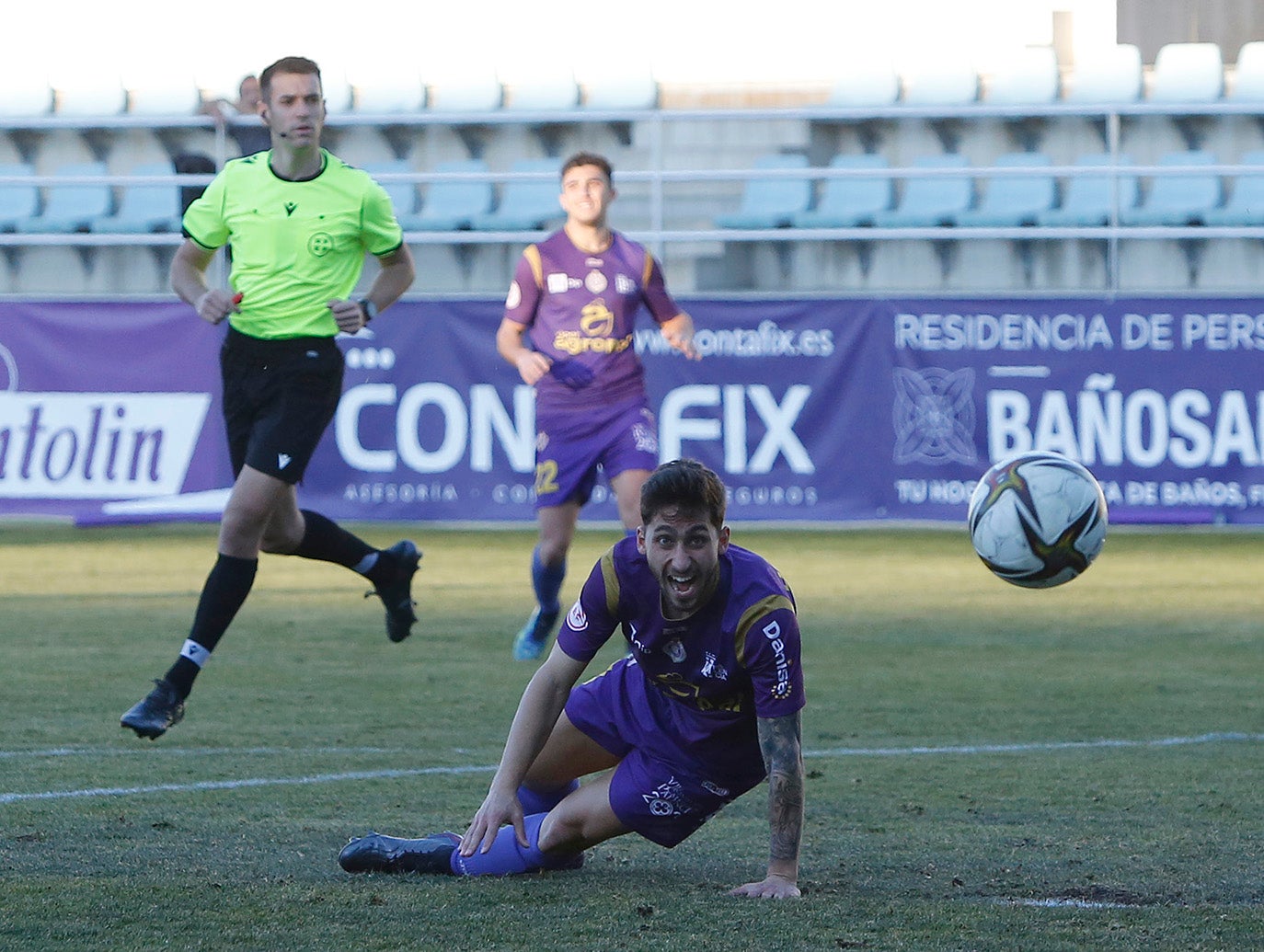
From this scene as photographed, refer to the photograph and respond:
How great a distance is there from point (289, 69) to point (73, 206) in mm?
12048

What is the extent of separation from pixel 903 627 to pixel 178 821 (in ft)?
16.1

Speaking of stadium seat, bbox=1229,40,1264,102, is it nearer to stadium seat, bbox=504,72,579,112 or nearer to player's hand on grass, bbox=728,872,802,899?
stadium seat, bbox=504,72,579,112

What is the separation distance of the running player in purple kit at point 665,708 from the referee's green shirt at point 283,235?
2.57 m

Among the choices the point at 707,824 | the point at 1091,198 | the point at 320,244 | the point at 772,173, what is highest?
the point at 1091,198

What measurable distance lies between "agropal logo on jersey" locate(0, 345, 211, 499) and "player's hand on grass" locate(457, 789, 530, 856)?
919 cm

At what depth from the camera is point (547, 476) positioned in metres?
8.15

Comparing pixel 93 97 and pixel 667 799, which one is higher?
pixel 93 97

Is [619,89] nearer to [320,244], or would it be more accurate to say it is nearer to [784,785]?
[320,244]

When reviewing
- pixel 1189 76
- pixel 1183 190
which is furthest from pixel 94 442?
pixel 1189 76

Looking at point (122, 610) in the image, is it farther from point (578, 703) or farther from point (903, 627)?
point (578, 703)

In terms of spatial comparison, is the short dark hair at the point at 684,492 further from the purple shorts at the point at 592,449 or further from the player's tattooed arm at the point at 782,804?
the purple shorts at the point at 592,449

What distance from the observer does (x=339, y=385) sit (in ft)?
21.9

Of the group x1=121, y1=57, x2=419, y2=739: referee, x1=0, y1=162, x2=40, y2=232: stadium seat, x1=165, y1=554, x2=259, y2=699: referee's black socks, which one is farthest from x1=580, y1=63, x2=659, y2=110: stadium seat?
x1=165, y1=554, x2=259, y2=699: referee's black socks

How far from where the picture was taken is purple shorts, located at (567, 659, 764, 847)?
4.15 meters
